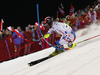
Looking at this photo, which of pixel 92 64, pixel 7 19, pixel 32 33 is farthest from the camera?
pixel 7 19

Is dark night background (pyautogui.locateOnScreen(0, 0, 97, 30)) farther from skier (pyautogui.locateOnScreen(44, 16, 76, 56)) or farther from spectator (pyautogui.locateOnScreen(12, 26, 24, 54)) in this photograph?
skier (pyautogui.locateOnScreen(44, 16, 76, 56))

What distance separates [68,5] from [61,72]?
1583 cm

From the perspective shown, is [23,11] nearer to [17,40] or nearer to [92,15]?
[92,15]

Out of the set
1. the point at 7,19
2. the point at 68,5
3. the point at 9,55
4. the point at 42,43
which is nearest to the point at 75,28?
the point at 42,43

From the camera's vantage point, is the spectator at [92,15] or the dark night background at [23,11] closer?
the spectator at [92,15]

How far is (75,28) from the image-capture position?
10438mm

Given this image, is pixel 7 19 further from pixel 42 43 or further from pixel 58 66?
pixel 58 66

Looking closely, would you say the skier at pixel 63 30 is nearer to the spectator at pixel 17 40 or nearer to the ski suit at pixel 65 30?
the ski suit at pixel 65 30

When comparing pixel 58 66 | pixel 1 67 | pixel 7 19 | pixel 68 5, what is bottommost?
pixel 1 67

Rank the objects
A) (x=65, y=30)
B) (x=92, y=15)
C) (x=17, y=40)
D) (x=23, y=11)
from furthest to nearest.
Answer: (x=23, y=11), (x=92, y=15), (x=17, y=40), (x=65, y=30)

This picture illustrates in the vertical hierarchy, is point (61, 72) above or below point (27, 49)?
above

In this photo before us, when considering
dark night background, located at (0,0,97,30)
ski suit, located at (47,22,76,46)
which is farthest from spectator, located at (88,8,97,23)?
dark night background, located at (0,0,97,30)

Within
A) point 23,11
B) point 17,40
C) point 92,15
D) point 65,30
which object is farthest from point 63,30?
point 23,11

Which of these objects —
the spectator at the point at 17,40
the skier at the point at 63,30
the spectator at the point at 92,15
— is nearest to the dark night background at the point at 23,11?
the spectator at the point at 92,15
